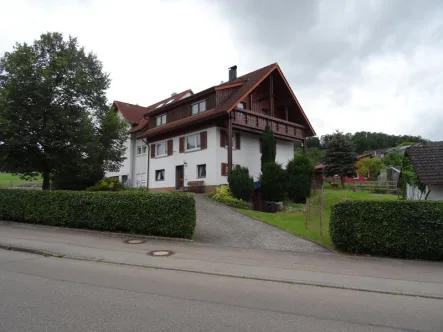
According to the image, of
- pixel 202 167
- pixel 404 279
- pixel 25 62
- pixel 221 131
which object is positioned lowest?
pixel 404 279

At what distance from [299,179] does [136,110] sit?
76.7 ft

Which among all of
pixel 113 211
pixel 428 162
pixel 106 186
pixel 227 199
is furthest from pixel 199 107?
pixel 428 162

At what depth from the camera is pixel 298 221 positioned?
1616cm

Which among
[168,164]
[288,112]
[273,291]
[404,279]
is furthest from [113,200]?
[288,112]

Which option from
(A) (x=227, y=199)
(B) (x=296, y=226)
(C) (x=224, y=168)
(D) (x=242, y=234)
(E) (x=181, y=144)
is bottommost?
(D) (x=242, y=234)

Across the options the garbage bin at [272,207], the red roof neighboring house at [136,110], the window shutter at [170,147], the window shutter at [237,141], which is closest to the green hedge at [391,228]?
the garbage bin at [272,207]

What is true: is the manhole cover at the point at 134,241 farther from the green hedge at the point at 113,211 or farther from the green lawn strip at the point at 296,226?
the green lawn strip at the point at 296,226

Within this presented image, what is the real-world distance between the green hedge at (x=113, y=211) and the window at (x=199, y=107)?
14.6 m

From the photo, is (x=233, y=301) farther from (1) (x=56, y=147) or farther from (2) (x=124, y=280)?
(1) (x=56, y=147)

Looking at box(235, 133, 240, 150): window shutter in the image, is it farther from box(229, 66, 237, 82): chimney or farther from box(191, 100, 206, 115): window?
box(229, 66, 237, 82): chimney

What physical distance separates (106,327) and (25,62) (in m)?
19.0

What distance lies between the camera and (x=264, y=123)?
27.3 meters

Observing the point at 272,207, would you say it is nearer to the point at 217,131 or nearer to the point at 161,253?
the point at 217,131

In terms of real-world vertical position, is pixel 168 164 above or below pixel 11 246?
above
